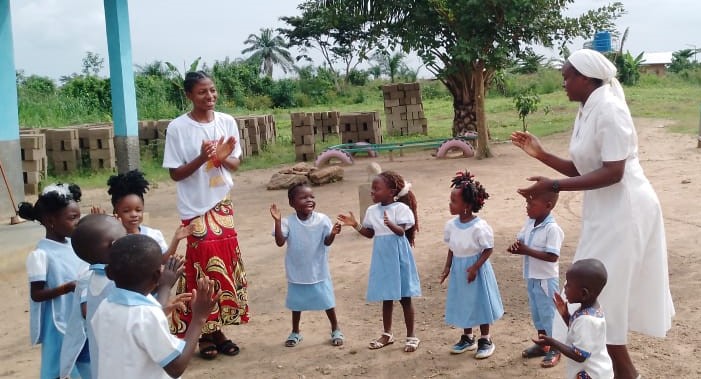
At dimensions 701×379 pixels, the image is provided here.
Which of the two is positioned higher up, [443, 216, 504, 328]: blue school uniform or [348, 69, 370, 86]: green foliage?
[348, 69, 370, 86]: green foliage

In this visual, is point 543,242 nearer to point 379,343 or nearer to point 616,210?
point 616,210

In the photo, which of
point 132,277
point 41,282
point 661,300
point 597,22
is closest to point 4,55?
point 41,282

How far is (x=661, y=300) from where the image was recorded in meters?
3.40

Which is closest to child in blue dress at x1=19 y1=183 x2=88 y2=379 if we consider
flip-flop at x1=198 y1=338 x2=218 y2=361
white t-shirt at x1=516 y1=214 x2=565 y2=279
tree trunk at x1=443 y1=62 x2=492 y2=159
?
flip-flop at x1=198 y1=338 x2=218 y2=361

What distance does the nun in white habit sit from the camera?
10.8 ft

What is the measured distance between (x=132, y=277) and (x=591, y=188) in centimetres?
207

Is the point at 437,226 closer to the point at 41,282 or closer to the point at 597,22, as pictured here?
the point at 41,282

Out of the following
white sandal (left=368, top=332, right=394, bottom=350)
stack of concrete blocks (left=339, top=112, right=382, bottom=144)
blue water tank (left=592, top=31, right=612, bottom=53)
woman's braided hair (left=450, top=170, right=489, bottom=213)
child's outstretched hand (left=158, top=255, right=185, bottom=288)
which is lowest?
white sandal (left=368, top=332, right=394, bottom=350)

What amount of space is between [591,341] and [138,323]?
1.85 meters

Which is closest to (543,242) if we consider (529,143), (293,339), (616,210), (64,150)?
(529,143)

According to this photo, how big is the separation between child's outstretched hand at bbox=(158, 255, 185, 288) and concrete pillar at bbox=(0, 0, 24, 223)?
7.06 meters

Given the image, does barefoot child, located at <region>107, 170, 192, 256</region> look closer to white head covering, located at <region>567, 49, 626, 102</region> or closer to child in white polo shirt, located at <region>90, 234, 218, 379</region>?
child in white polo shirt, located at <region>90, 234, 218, 379</region>

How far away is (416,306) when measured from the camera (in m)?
5.63

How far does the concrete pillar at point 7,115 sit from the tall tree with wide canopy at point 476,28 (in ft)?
24.2
